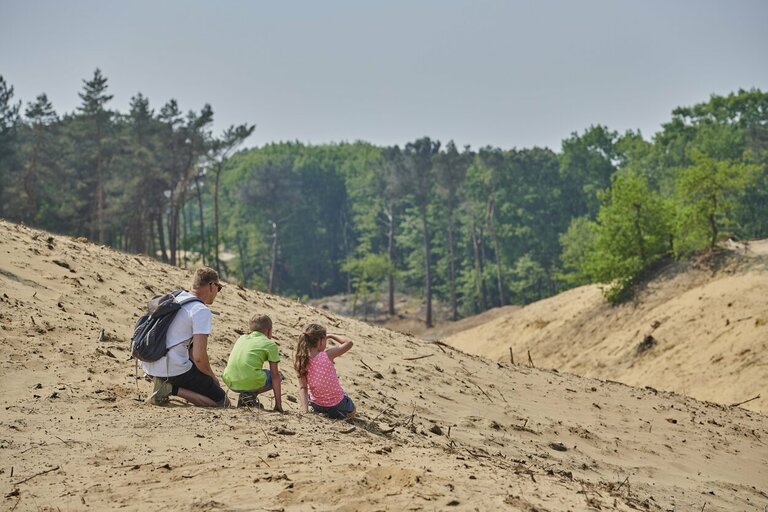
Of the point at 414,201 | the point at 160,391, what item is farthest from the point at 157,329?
the point at 414,201

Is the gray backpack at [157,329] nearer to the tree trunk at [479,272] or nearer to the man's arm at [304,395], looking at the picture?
the man's arm at [304,395]

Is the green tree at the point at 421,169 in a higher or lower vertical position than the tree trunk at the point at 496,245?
higher

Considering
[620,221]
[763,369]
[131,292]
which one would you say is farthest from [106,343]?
[620,221]

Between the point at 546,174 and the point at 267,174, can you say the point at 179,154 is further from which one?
the point at 546,174

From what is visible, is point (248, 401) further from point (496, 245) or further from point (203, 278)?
point (496, 245)

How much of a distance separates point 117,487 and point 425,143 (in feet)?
232

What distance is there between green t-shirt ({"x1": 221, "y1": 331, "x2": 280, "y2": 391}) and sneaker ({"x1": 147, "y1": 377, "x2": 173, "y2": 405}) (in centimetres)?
60

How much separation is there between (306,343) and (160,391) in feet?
5.32

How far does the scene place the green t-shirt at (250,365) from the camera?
9.76 meters

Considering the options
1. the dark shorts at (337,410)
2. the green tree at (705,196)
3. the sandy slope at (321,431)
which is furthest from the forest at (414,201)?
the dark shorts at (337,410)

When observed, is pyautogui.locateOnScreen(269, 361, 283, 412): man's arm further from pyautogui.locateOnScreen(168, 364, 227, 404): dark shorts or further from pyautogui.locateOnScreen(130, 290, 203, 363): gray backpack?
pyautogui.locateOnScreen(130, 290, 203, 363): gray backpack

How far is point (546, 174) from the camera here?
8588 centimetres

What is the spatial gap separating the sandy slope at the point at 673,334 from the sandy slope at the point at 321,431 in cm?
668

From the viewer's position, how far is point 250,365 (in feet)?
32.0
